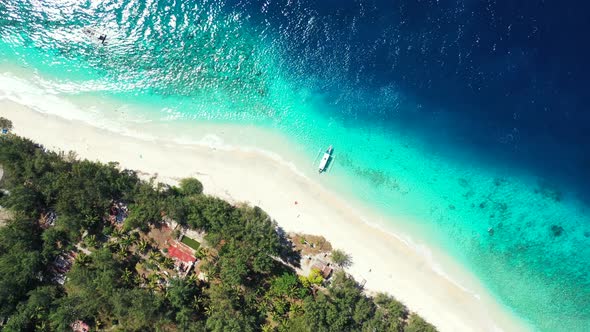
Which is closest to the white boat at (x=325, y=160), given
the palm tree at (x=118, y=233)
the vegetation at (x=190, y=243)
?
the vegetation at (x=190, y=243)

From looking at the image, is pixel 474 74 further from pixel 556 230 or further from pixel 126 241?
pixel 126 241

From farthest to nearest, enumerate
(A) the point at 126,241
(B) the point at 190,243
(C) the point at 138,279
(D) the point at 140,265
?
(B) the point at 190,243 → (D) the point at 140,265 → (A) the point at 126,241 → (C) the point at 138,279

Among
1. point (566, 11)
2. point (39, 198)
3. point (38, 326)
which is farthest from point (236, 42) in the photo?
point (566, 11)

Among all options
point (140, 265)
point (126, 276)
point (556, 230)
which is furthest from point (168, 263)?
point (556, 230)

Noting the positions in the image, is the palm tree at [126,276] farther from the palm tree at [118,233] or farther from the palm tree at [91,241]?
the palm tree at [91,241]

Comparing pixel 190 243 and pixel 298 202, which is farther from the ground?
pixel 298 202

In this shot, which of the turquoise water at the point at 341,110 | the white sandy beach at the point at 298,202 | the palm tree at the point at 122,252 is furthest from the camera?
the turquoise water at the point at 341,110

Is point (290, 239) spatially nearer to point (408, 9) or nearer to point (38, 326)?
point (38, 326)
